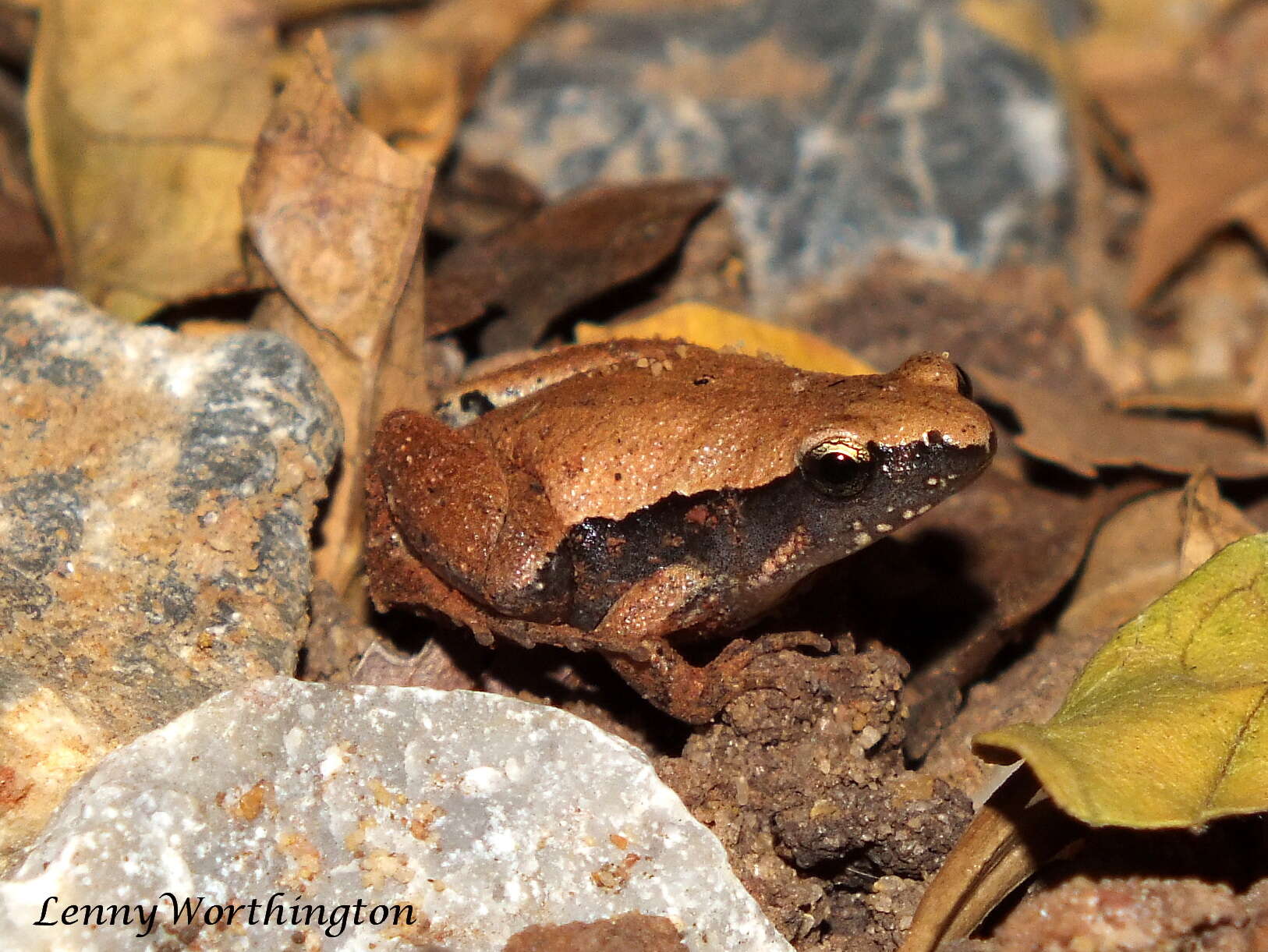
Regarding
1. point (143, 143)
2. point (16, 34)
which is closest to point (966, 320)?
point (143, 143)

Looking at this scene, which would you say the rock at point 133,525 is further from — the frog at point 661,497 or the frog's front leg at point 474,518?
the frog at point 661,497

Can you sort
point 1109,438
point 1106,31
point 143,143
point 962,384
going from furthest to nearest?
point 1106,31 → point 143,143 → point 1109,438 → point 962,384

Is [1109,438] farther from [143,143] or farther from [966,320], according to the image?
[143,143]

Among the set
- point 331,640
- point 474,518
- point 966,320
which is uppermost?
point 474,518

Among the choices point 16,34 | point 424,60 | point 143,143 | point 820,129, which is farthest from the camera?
point 820,129

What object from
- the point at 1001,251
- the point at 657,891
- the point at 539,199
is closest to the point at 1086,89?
the point at 1001,251

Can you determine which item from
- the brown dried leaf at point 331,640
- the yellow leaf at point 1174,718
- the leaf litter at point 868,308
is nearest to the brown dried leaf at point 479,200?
the leaf litter at point 868,308

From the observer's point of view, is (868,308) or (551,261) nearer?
(551,261)
